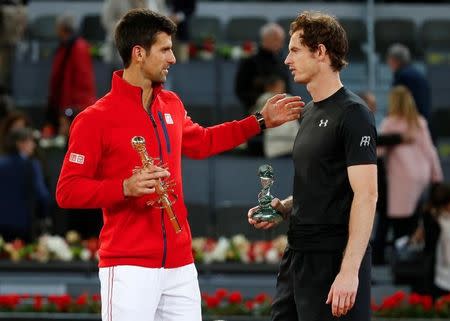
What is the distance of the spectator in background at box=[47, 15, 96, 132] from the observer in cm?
1338

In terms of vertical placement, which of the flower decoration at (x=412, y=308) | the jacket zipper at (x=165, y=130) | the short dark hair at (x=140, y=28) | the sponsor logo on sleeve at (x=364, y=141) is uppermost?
the short dark hair at (x=140, y=28)

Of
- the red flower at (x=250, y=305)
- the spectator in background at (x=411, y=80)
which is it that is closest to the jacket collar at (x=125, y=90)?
the red flower at (x=250, y=305)

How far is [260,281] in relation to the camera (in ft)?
34.0

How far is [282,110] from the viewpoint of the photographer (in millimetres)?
6000

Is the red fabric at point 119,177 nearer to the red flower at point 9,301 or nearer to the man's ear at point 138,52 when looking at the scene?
the man's ear at point 138,52

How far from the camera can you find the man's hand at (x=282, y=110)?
598cm

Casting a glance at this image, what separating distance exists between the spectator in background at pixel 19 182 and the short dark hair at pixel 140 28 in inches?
210

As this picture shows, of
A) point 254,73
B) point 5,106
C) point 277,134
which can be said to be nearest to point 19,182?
point 277,134

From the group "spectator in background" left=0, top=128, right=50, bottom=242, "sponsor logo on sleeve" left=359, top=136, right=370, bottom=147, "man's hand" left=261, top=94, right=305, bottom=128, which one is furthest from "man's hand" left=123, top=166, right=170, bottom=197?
"spectator in background" left=0, top=128, right=50, bottom=242

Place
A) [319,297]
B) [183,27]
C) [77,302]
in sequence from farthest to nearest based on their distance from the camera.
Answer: [183,27]
[77,302]
[319,297]

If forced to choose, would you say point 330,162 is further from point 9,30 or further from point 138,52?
point 9,30

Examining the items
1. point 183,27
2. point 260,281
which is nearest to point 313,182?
point 260,281

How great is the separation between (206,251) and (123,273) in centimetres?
527

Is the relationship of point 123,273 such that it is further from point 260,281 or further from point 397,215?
point 397,215
